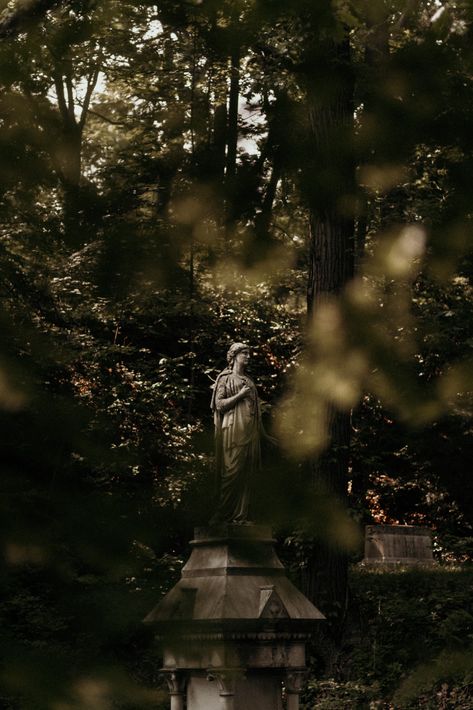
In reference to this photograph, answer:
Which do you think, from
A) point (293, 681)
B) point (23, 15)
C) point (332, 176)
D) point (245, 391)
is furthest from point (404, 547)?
point (332, 176)

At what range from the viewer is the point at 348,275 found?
1447 millimetres

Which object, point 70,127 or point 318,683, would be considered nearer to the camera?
point 70,127

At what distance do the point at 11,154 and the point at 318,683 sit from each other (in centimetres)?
1058

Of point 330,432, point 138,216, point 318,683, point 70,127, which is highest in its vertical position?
point 318,683

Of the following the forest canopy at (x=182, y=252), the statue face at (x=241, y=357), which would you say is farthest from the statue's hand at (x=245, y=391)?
the forest canopy at (x=182, y=252)

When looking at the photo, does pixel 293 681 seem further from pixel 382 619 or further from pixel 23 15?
pixel 23 15

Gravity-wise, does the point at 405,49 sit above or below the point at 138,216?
above

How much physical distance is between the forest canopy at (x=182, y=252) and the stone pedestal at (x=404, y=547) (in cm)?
1381

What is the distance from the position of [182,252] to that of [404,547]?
46.5 ft

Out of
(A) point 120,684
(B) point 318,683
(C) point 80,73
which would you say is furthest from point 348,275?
(B) point 318,683

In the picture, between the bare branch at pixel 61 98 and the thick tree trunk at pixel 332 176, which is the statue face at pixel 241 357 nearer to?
the thick tree trunk at pixel 332 176

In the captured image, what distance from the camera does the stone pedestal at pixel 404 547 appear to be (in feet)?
49.3

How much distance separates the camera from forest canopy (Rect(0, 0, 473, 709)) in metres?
1.28

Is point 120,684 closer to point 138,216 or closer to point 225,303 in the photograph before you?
point 138,216
